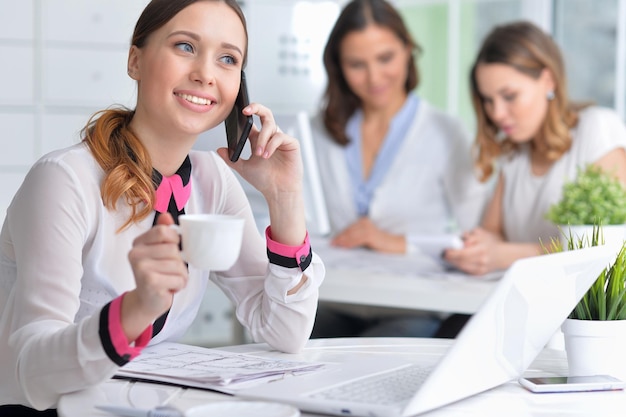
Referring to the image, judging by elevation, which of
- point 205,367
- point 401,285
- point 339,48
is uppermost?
point 339,48

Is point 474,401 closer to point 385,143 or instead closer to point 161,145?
point 161,145

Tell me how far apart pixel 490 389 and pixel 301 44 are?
2999mm

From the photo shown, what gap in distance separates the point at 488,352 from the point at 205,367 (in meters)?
0.39

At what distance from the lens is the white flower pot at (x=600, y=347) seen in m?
1.25

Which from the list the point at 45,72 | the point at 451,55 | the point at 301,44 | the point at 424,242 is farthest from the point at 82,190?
the point at 451,55

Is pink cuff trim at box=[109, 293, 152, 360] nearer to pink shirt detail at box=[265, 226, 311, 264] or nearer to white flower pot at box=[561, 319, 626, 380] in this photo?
pink shirt detail at box=[265, 226, 311, 264]

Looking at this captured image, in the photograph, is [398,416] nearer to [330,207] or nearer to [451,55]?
[330,207]

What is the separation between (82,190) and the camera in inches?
51.1

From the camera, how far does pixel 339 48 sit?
3146 mm

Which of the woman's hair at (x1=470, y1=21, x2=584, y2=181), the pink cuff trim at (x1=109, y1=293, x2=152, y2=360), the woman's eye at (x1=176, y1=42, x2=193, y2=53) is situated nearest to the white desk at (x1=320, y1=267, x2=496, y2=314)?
the woman's hair at (x1=470, y1=21, x2=584, y2=181)

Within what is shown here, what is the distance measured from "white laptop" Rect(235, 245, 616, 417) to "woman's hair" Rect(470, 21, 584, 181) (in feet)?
5.26

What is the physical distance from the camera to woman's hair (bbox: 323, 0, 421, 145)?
10.1 feet

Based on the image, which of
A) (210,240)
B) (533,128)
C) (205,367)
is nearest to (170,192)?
(205,367)

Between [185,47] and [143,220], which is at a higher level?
[185,47]
